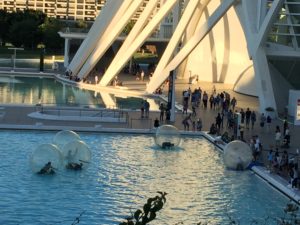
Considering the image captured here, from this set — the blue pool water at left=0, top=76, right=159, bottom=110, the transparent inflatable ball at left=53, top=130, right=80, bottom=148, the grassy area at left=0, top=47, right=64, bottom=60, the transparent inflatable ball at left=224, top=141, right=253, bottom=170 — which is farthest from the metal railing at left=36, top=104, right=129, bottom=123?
the grassy area at left=0, top=47, right=64, bottom=60

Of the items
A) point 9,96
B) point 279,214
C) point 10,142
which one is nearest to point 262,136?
point 10,142

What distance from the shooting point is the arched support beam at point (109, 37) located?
47500mm

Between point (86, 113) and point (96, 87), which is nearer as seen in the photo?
point (86, 113)

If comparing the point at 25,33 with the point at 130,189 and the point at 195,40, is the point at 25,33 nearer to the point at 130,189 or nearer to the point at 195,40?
the point at 195,40

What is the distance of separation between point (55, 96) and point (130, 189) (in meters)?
24.0

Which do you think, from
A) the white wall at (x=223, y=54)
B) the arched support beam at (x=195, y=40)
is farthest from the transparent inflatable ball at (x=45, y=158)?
the white wall at (x=223, y=54)

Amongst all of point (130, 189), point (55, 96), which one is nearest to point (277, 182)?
point (130, 189)

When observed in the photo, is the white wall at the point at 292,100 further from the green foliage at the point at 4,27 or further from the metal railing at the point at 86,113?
the green foliage at the point at 4,27

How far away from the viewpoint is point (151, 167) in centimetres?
2142

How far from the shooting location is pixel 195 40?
39938 millimetres

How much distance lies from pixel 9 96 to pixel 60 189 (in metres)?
22.5

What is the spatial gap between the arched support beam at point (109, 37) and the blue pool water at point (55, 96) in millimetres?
2357

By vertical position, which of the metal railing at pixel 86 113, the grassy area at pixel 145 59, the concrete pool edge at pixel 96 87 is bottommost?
the metal railing at pixel 86 113

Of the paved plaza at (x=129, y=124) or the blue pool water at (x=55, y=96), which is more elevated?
the blue pool water at (x=55, y=96)
